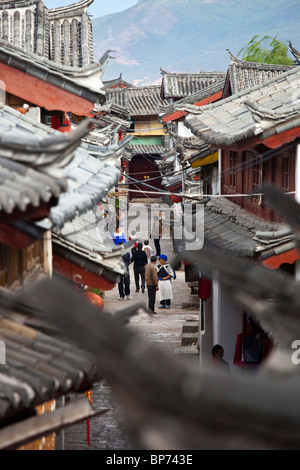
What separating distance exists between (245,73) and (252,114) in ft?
59.7

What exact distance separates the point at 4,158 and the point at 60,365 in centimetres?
182

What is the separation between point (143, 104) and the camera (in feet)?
210

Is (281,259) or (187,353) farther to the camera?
(187,353)

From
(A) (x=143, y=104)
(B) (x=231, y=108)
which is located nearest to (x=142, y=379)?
(B) (x=231, y=108)

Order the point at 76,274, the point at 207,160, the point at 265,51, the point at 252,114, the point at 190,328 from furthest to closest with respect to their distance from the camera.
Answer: the point at 265,51 < the point at 207,160 < the point at 190,328 < the point at 252,114 < the point at 76,274

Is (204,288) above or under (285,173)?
under

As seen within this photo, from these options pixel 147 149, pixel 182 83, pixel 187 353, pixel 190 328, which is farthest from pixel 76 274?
pixel 147 149

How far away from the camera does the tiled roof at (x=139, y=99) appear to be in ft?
204

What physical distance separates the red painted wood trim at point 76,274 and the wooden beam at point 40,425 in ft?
13.0

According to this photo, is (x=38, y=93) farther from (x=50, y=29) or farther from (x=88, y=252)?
(x=50, y=29)

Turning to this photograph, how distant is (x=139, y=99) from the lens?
6481 cm

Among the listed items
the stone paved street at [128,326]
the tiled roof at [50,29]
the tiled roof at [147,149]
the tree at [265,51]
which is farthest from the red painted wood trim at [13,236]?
the tiled roof at [147,149]

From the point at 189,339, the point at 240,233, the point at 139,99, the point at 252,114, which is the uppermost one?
the point at 139,99

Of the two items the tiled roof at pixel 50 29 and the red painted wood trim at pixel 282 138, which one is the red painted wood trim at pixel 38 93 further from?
the tiled roof at pixel 50 29
